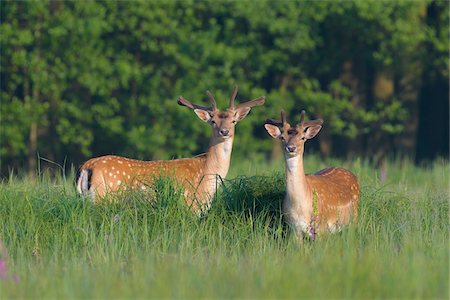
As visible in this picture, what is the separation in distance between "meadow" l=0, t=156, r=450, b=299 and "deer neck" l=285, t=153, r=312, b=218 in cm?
25

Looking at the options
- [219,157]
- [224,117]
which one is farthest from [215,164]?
[224,117]

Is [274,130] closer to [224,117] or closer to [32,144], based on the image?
[224,117]

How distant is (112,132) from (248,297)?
1442 cm

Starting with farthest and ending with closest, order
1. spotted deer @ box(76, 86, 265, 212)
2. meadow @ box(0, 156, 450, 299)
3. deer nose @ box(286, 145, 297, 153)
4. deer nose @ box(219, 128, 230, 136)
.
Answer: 1. deer nose @ box(219, 128, 230, 136)
2. spotted deer @ box(76, 86, 265, 212)
3. deer nose @ box(286, 145, 297, 153)
4. meadow @ box(0, 156, 450, 299)

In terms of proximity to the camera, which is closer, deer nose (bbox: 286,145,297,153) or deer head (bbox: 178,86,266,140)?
deer nose (bbox: 286,145,297,153)

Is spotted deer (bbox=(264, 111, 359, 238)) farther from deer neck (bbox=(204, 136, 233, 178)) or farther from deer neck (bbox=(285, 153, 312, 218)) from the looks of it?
deer neck (bbox=(204, 136, 233, 178))

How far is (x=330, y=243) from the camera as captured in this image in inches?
324

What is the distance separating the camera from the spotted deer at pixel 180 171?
9.72 meters

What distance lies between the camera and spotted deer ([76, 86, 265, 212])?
972cm

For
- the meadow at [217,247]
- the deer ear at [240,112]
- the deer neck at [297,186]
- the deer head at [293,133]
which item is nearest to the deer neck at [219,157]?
the meadow at [217,247]

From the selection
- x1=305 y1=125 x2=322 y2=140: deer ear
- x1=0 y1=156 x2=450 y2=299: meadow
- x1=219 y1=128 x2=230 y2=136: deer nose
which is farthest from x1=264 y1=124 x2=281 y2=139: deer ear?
x1=219 y1=128 x2=230 y2=136: deer nose

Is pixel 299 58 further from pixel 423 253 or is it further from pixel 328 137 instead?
pixel 423 253

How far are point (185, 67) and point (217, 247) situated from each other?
496 inches

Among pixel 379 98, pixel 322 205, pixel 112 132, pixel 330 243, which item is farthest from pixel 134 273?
pixel 379 98
